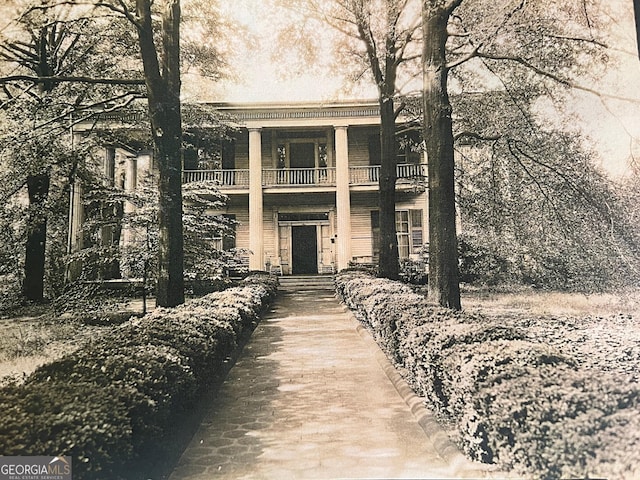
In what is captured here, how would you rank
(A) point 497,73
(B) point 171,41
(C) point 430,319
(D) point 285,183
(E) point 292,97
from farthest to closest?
(D) point 285,183 → (E) point 292,97 → (A) point 497,73 → (B) point 171,41 → (C) point 430,319

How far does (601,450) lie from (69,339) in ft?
26.0

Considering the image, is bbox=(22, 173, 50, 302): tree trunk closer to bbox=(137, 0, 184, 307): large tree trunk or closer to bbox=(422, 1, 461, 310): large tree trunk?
bbox=(137, 0, 184, 307): large tree trunk

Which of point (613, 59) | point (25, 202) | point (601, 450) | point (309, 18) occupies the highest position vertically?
point (309, 18)

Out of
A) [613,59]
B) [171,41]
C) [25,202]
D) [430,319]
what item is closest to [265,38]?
[171,41]

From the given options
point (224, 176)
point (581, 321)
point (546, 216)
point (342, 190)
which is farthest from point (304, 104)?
point (581, 321)

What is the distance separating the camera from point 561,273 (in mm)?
10898

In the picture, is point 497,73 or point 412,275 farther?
point 412,275

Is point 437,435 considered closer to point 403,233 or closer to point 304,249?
point 403,233

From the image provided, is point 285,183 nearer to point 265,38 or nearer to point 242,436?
point 265,38

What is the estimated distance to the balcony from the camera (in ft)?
63.5

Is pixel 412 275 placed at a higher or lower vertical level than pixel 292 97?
lower

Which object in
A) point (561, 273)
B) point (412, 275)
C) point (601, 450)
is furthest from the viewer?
point (412, 275)

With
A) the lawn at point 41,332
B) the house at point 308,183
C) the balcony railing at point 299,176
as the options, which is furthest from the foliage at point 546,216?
the lawn at point 41,332

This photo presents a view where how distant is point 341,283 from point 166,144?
23.5 feet
